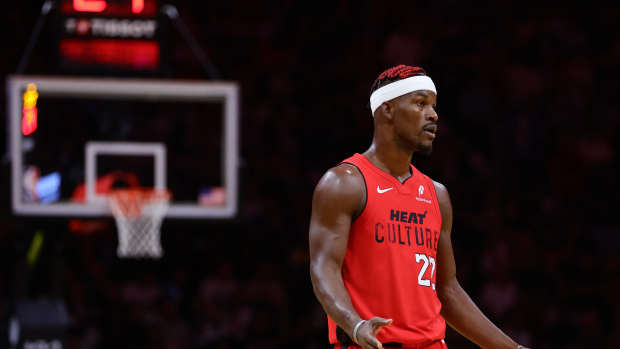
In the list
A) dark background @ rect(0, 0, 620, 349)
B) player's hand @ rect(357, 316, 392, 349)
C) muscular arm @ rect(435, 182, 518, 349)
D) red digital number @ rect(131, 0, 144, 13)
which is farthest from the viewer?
dark background @ rect(0, 0, 620, 349)

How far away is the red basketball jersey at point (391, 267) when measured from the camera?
10.8 feet

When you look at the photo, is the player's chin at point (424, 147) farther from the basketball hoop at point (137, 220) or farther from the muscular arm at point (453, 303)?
the basketball hoop at point (137, 220)

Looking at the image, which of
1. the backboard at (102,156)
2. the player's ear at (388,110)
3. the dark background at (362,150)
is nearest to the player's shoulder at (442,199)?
the player's ear at (388,110)

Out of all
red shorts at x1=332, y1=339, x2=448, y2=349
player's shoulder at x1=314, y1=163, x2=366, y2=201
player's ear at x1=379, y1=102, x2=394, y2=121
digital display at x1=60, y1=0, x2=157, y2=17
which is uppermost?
digital display at x1=60, y1=0, x2=157, y2=17

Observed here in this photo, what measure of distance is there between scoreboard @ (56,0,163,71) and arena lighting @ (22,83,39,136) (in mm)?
363

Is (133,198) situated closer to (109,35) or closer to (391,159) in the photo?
(109,35)

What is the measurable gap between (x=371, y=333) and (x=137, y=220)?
15.9 ft

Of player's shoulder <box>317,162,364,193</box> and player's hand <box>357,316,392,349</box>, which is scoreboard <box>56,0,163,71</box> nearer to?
player's shoulder <box>317,162,364,193</box>

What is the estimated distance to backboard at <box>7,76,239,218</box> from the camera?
728cm

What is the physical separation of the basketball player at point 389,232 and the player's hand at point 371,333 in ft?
0.80

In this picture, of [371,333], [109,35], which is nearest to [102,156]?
[109,35]

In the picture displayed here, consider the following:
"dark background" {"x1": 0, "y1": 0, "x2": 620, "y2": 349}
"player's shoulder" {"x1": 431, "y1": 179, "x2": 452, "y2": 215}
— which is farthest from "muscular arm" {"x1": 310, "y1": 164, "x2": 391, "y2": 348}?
"dark background" {"x1": 0, "y1": 0, "x2": 620, "y2": 349}

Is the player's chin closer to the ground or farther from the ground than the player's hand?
farther from the ground

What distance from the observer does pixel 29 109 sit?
295 inches
